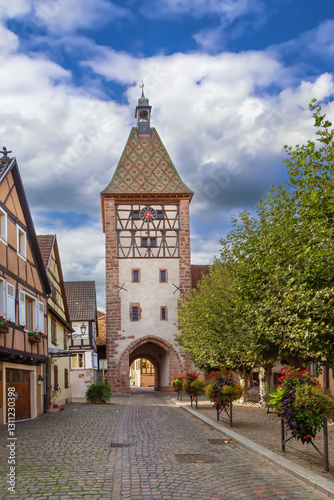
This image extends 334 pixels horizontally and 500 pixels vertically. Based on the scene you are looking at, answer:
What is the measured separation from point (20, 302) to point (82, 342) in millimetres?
24633

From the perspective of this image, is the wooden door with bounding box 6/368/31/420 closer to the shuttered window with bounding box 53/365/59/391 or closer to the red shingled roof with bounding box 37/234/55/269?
the shuttered window with bounding box 53/365/59/391

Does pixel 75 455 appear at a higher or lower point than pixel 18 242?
lower

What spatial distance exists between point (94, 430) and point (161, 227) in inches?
1233

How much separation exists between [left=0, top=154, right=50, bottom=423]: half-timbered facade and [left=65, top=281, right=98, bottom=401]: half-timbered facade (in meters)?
19.2

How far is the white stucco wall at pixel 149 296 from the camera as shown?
45094 millimetres

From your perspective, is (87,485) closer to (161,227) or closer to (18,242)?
(18,242)

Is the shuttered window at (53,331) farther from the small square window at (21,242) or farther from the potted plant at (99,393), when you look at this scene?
the small square window at (21,242)

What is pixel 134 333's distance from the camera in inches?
1768

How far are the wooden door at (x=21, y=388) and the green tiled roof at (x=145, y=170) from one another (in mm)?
27060

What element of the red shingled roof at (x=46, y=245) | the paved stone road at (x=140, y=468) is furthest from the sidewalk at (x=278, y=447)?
the red shingled roof at (x=46, y=245)

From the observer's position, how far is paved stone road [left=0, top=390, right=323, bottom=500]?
7578mm

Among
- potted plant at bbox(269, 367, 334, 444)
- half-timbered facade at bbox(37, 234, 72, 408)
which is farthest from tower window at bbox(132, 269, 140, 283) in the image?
potted plant at bbox(269, 367, 334, 444)

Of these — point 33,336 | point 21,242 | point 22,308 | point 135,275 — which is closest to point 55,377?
point 33,336

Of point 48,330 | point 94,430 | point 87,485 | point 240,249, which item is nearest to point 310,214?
point 87,485
